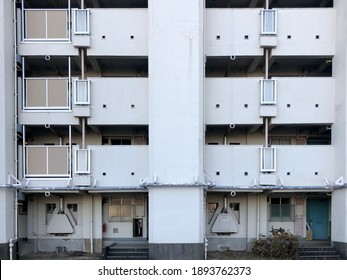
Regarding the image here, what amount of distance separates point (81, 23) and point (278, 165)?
31.6 feet

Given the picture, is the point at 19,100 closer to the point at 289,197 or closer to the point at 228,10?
the point at 228,10

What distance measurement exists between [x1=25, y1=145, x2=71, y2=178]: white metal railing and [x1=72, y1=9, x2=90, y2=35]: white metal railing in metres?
4.59

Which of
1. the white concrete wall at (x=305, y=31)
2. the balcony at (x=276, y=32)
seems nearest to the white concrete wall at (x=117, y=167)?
the balcony at (x=276, y=32)

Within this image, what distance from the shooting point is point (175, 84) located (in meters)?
10.8

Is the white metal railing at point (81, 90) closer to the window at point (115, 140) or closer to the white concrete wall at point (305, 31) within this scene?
the window at point (115, 140)

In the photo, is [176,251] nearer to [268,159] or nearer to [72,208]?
[268,159]

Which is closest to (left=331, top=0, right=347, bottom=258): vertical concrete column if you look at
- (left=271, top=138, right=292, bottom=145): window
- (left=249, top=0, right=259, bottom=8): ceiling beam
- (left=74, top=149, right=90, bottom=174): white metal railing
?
(left=271, top=138, right=292, bottom=145): window

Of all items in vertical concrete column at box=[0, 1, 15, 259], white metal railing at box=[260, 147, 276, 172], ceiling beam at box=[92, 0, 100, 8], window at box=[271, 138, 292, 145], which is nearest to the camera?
vertical concrete column at box=[0, 1, 15, 259]

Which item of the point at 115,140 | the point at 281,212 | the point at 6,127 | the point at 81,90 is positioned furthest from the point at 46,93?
the point at 281,212

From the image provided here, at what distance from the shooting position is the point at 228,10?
11.8 m

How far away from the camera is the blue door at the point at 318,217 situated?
527 inches

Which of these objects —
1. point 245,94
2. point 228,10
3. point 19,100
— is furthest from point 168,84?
point 19,100

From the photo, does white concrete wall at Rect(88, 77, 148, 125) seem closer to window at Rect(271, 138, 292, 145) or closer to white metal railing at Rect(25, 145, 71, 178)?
white metal railing at Rect(25, 145, 71, 178)

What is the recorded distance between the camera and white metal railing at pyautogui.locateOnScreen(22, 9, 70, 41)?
11.6 metres
